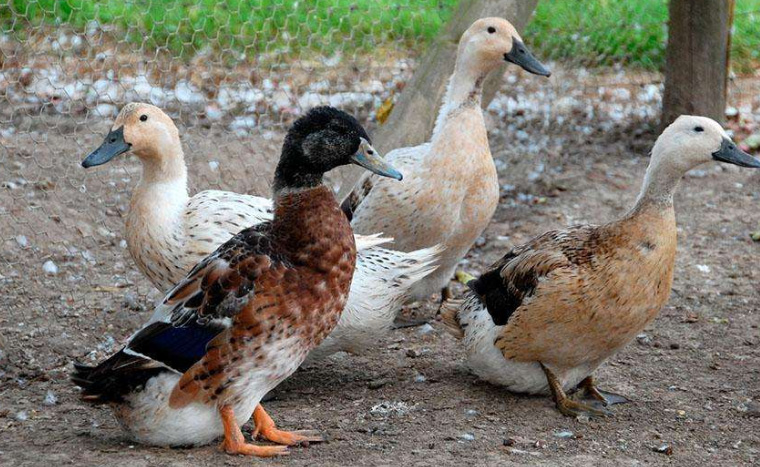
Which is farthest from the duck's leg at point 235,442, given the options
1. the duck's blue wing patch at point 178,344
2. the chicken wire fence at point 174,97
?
the chicken wire fence at point 174,97

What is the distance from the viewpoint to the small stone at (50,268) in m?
5.89

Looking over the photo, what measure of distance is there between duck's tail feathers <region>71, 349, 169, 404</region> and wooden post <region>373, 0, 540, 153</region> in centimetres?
290

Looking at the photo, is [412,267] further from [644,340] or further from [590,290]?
[644,340]

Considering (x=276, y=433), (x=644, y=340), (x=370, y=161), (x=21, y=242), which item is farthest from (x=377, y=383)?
(x=21, y=242)

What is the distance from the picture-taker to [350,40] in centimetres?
748

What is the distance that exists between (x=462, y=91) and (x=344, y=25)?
237cm

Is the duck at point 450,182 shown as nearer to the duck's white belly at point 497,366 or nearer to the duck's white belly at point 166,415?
the duck's white belly at point 497,366

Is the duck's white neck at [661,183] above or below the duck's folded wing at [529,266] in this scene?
above

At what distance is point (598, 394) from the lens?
455cm

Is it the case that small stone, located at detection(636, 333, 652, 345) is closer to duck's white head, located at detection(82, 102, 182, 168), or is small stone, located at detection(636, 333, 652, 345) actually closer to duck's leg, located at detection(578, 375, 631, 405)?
duck's leg, located at detection(578, 375, 631, 405)

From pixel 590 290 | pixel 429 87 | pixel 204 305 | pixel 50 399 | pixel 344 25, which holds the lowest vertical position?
pixel 50 399

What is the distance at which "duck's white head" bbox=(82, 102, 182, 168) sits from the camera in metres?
4.83

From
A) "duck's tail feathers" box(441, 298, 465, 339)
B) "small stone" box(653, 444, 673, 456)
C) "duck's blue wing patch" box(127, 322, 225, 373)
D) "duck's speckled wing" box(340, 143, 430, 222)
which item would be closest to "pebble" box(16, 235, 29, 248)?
"duck's speckled wing" box(340, 143, 430, 222)

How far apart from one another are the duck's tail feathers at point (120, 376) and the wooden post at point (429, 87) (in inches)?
114
